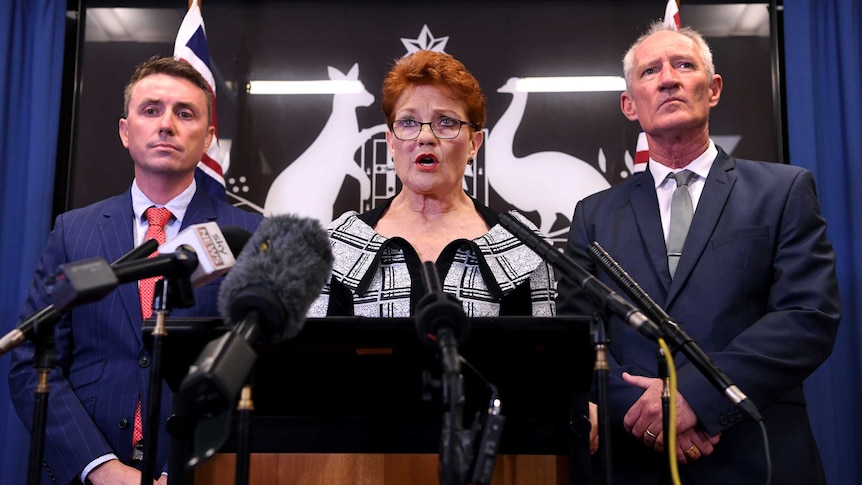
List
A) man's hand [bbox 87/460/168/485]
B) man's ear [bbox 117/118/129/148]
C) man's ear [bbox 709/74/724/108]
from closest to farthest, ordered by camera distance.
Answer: man's hand [bbox 87/460/168/485] → man's ear [bbox 709/74/724/108] → man's ear [bbox 117/118/129/148]

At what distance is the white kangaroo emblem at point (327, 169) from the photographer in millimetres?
3768

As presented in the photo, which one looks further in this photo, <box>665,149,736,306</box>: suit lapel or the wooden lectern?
<box>665,149,736,306</box>: suit lapel

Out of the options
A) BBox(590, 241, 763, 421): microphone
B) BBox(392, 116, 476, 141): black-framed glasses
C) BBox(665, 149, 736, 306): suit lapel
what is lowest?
BBox(590, 241, 763, 421): microphone

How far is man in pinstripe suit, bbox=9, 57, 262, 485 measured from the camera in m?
2.34

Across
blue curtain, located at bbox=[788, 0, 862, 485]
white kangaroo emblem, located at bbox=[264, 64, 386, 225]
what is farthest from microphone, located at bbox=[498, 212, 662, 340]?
blue curtain, located at bbox=[788, 0, 862, 485]

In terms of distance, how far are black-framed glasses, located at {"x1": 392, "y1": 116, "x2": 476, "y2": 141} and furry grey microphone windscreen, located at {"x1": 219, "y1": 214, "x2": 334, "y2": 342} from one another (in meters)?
1.21

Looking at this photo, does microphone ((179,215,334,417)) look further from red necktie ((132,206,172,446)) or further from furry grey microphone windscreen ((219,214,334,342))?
red necktie ((132,206,172,446))

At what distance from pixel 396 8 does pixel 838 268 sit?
2.34 meters

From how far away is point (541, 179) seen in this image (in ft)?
12.3

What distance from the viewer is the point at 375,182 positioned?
3.78 meters

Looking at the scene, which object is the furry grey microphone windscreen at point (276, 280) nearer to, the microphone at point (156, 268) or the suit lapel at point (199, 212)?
the microphone at point (156, 268)

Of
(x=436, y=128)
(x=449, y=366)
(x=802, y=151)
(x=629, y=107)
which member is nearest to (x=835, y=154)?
(x=802, y=151)

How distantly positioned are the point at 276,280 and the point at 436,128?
136cm

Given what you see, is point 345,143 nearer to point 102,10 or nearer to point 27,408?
point 102,10
